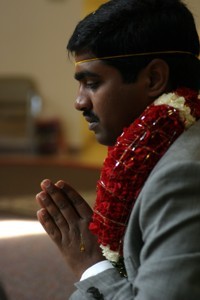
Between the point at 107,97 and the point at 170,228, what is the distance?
35 cm

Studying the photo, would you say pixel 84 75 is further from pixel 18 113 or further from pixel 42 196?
pixel 18 113

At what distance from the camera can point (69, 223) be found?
126 centimetres

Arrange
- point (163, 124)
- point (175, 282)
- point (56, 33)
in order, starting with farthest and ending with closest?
1. point (56, 33)
2. point (163, 124)
3. point (175, 282)

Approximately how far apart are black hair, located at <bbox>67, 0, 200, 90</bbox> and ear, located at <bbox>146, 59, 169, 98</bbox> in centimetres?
2

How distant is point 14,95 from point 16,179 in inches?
131

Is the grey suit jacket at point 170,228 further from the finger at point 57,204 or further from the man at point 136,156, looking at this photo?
the finger at point 57,204

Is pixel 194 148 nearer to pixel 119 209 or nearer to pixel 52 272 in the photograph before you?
pixel 119 209

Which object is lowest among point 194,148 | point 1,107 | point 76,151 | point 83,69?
point 76,151

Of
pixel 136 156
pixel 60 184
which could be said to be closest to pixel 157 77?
pixel 136 156

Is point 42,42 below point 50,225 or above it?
below

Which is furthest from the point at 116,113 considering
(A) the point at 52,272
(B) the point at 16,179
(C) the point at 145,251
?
(B) the point at 16,179

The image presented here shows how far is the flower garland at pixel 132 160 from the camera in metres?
1.08

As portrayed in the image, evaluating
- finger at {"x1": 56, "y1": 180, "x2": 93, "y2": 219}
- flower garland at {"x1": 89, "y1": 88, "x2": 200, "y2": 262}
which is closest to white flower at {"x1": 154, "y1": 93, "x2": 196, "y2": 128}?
flower garland at {"x1": 89, "y1": 88, "x2": 200, "y2": 262}

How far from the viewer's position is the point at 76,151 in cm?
824
